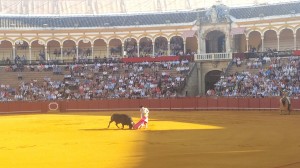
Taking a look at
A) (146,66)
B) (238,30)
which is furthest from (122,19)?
(238,30)

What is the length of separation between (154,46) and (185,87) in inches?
406

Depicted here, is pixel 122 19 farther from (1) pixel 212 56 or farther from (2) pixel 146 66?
(1) pixel 212 56

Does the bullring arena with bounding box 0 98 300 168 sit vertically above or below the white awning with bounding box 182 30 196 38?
below

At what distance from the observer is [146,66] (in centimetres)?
4600

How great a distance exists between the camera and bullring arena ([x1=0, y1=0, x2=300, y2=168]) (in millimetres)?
29078

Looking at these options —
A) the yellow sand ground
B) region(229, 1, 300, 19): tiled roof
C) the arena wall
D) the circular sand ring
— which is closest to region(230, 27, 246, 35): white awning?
region(229, 1, 300, 19): tiled roof

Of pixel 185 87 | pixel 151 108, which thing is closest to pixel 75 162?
pixel 151 108

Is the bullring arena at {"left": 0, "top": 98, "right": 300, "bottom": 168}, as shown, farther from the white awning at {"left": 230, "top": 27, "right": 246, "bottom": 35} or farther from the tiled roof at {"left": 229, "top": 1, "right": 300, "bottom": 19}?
the tiled roof at {"left": 229, "top": 1, "right": 300, "bottom": 19}

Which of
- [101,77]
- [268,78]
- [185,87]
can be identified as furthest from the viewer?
[101,77]

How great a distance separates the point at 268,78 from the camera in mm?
37625

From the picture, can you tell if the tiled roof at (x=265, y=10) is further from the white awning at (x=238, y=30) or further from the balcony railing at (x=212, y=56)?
the balcony railing at (x=212, y=56)

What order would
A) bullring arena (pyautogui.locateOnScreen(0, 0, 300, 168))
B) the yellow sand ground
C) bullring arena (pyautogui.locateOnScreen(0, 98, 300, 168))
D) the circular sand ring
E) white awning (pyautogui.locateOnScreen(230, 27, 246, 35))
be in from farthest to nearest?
white awning (pyautogui.locateOnScreen(230, 27, 246, 35)), the circular sand ring, bullring arena (pyautogui.locateOnScreen(0, 0, 300, 168)), bullring arena (pyautogui.locateOnScreen(0, 98, 300, 168)), the yellow sand ground

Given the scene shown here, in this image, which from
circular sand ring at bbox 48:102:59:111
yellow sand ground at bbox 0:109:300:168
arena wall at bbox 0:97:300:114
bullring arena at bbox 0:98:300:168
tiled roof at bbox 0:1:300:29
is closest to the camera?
yellow sand ground at bbox 0:109:300:168

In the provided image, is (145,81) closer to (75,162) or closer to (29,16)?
(29,16)
